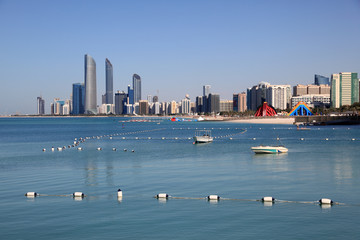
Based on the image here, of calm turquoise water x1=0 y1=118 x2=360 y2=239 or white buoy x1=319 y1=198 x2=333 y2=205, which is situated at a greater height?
white buoy x1=319 y1=198 x2=333 y2=205

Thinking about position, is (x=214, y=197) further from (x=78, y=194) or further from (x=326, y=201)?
(x=78, y=194)

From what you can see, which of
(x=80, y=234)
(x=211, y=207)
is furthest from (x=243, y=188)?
(x=80, y=234)

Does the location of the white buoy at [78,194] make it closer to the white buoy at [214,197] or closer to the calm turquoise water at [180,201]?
the calm turquoise water at [180,201]

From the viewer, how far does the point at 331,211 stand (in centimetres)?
3025

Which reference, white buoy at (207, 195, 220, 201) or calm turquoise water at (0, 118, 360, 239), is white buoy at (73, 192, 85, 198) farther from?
white buoy at (207, 195, 220, 201)

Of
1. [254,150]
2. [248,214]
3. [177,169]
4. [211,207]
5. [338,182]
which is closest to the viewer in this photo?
[248,214]

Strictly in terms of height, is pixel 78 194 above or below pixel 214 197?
below

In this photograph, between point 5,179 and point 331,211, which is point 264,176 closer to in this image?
point 331,211

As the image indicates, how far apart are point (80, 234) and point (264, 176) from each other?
25.7m

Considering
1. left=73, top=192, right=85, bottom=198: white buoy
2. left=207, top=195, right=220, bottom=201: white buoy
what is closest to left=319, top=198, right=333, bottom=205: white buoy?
left=207, top=195, right=220, bottom=201: white buoy

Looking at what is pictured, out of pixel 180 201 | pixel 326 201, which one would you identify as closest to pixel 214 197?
pixel 180 201

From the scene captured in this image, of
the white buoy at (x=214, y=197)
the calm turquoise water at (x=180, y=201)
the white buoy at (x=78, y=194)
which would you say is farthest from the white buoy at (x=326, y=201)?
the white buoy at (x=78, y=194)

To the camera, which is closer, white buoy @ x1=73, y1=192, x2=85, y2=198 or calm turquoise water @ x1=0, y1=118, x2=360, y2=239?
calm turquoise water @ x1=0, y1=118, x2=360, y2=239

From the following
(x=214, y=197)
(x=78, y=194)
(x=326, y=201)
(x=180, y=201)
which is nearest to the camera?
(x=326, y=201)
